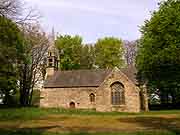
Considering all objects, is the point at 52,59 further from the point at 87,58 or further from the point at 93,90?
the point at 87,58

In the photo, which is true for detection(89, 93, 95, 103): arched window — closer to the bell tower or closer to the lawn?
the bell tower

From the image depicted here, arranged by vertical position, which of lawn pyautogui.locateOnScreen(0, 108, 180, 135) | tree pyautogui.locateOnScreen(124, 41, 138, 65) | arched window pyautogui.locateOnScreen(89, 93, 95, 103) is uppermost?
tree pyautogui.locateOnScreen(124, 41, 138, 65)

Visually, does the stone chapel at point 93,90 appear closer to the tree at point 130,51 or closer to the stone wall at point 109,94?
the stone wall at point 109,94

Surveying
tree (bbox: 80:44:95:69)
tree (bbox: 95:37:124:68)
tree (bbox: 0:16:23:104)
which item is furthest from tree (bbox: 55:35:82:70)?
tree (bbox: 0:16:23:104)

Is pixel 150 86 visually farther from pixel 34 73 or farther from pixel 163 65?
pixel 34 73

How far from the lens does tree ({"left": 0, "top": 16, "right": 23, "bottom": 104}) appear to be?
94.9 ft

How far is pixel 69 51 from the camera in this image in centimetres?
8025

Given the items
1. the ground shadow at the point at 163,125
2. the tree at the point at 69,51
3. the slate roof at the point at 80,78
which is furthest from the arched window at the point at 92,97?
A: the ground shadow at the point at 163,125

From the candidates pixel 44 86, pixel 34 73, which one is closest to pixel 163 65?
pixel 44 86

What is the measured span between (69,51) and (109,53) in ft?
29.8

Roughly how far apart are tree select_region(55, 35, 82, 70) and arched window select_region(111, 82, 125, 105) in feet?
78.0

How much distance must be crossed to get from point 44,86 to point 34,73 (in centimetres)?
768

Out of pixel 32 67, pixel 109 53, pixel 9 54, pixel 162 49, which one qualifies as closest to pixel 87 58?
pixel 109 53

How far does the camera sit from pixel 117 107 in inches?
2217
